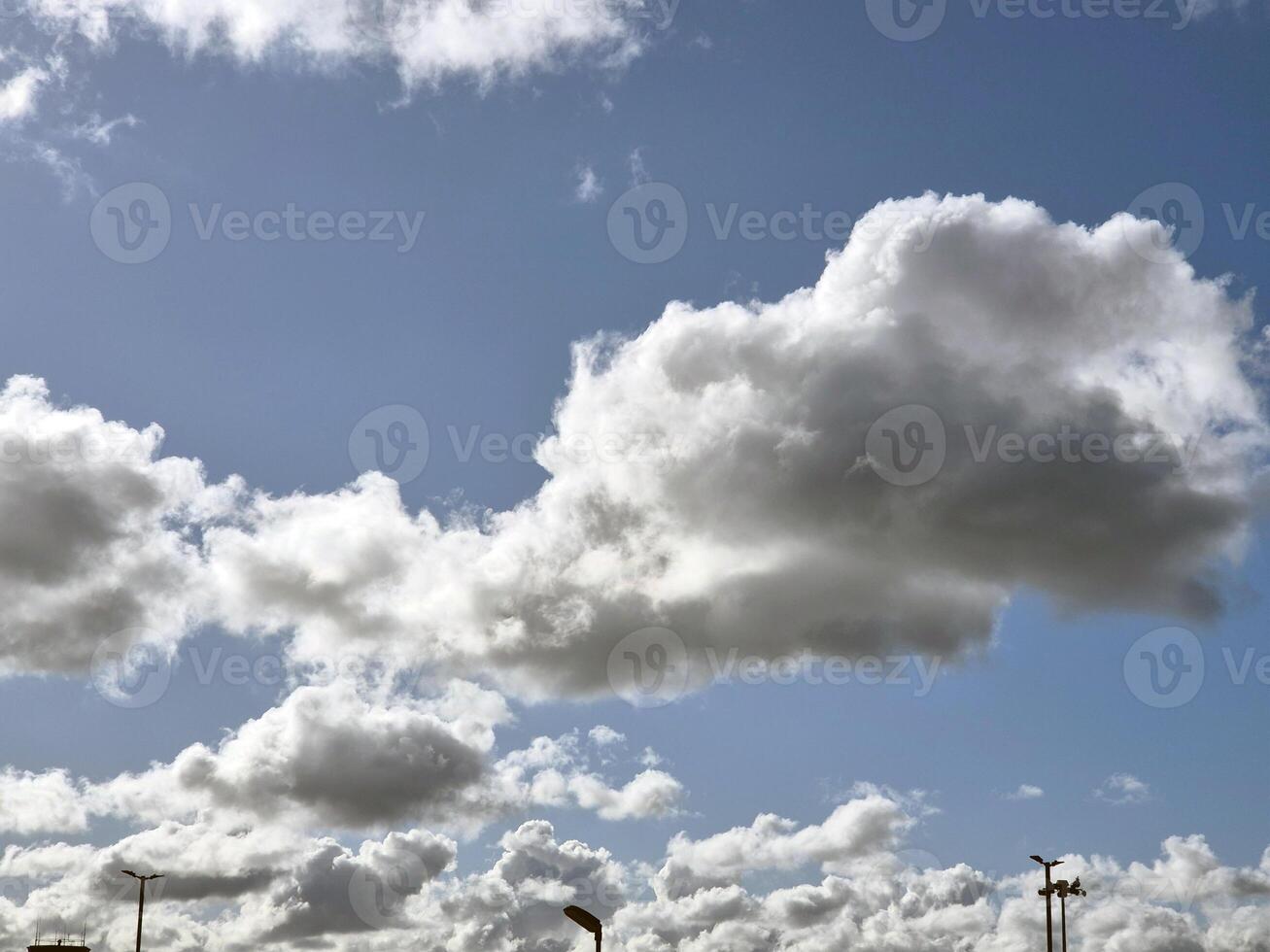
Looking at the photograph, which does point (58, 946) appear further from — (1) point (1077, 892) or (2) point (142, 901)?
(1) point (1077, 892)

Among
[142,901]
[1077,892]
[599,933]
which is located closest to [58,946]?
[142,901]

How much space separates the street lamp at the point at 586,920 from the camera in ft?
74.0

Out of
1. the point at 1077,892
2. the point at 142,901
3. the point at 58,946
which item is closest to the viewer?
the point at 1077,892

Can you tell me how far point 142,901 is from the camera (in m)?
80.8

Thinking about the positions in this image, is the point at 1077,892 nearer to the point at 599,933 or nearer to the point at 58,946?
the point at 599,933

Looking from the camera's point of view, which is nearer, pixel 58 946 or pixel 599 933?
pixel 599 933

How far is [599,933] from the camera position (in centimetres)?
2266

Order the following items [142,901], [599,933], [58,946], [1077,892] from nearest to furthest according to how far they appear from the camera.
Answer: [599,933] → [1077,892] → [142,901] → [58,946]

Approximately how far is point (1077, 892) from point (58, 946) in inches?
3264

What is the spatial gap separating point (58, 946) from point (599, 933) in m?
104

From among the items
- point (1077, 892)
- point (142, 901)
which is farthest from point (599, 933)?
point (142, 901)

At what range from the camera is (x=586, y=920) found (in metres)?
22.7

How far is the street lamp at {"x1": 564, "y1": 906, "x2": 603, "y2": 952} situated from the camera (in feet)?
74.0

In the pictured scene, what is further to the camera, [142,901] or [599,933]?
[142,901]
